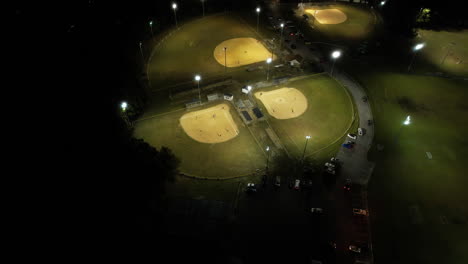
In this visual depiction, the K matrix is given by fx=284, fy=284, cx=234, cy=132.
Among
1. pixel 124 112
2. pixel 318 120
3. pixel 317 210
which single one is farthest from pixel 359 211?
pixel 124 112

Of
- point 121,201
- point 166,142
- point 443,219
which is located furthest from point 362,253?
point 166,142

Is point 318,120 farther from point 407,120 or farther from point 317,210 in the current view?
point 317,210

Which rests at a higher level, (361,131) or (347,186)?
(361,131)

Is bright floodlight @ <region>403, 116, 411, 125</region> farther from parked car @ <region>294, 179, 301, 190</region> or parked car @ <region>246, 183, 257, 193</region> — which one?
parked car @ <region>246, 183, 257, 193</region>

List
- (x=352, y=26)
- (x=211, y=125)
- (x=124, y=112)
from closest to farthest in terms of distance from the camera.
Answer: (x=124, y=112) → (x=211, y=125) → (x=352, y=26)

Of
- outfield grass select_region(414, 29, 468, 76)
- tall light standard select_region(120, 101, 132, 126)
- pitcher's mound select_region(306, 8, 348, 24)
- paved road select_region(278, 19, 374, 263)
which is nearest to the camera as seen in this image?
paved road select_region(278, 19, 374, 263)

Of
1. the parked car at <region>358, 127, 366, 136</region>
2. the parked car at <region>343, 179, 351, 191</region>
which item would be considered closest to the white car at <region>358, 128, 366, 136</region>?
the parked car at <region>358, 127, 366, 136</region>

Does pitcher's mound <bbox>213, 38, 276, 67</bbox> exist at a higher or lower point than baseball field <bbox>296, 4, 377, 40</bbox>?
lower

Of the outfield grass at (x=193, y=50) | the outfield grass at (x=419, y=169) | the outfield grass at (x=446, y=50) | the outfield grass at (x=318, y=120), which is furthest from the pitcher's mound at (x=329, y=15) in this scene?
the outfield grass at (x=318, y=120)
